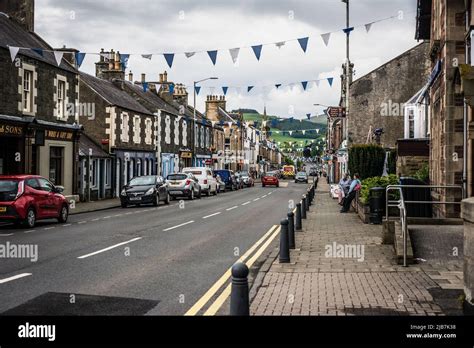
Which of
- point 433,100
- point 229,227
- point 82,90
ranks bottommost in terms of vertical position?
point 229,227

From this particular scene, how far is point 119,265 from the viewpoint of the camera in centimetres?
1105

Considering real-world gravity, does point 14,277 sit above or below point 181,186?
below

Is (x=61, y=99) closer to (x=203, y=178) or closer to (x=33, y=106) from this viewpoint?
(x=33, y=106)

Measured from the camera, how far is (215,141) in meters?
74.3

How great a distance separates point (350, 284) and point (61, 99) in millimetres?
24404

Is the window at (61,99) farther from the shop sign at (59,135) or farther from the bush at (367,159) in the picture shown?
the bush at (367,159)

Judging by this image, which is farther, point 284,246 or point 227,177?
point 227,177

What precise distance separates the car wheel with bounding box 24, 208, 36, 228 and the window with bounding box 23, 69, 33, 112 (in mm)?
9683

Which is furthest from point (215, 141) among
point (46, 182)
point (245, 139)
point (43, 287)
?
point (43, 287)

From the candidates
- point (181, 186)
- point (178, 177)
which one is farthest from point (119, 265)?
point (178, 177)

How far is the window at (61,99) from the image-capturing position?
3004 centimetres
